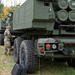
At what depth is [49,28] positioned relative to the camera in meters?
5.81

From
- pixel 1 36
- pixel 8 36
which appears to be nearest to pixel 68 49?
pixel 8 36

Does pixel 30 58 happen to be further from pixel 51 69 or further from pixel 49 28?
pixel 51 69

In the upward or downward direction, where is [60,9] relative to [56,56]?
upward

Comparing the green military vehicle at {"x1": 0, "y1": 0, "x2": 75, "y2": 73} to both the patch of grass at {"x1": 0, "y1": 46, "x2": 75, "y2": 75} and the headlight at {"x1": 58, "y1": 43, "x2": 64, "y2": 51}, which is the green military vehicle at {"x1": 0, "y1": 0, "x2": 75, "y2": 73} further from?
the patch of grass at {"x1": 0, "y1": 46, "x2": 75, "y2": 75}

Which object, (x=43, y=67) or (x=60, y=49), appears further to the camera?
(x=43, y=67)

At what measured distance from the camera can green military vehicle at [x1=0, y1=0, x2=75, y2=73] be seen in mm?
5680

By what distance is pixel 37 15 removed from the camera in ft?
18.6

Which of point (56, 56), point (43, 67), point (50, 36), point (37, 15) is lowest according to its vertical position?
point (43, 67)

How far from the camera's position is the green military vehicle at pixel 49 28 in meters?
5.68

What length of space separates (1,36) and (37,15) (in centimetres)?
954

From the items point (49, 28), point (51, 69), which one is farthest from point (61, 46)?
point (51, 69)

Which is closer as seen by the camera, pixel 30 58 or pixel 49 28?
pixel 49 28

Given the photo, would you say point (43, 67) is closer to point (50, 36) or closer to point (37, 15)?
point (50, 36)

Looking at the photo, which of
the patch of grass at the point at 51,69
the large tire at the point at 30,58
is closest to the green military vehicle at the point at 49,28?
the large tire at the point at 30,58
